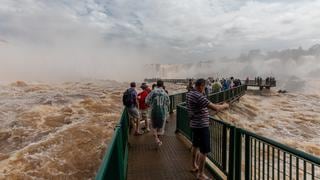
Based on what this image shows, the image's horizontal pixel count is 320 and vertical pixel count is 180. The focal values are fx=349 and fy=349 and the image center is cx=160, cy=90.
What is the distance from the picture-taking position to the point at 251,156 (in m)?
5.89

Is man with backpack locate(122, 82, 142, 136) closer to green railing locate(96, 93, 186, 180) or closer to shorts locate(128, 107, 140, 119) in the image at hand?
shorts locate(128, 107, 140, 119)

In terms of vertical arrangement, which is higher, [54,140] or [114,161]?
[114,161]

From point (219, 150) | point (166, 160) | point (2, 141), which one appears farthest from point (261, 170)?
point (2, 141)

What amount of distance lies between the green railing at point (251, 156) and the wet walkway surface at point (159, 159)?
0.85 meters

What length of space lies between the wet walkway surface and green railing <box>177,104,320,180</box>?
0.85 m

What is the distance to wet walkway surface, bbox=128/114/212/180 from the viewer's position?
7801 millimetres

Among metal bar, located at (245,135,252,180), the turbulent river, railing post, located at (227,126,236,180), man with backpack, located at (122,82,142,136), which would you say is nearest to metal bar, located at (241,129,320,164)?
metal bar, located at (245,135,252,180)

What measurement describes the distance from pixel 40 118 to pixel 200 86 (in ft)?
67.9

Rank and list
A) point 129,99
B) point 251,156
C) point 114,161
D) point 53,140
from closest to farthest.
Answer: point 114,161 → point 251,156 → point 129,99 → point 53,140

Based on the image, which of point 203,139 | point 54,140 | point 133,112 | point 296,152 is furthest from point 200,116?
point 54,140

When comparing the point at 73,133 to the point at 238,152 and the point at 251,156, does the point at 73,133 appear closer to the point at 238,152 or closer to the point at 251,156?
the point at 238,152

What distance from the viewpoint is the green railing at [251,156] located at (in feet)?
14.5

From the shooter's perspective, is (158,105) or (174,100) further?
(174,100)

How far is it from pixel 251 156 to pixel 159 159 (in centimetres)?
Answer: 373
